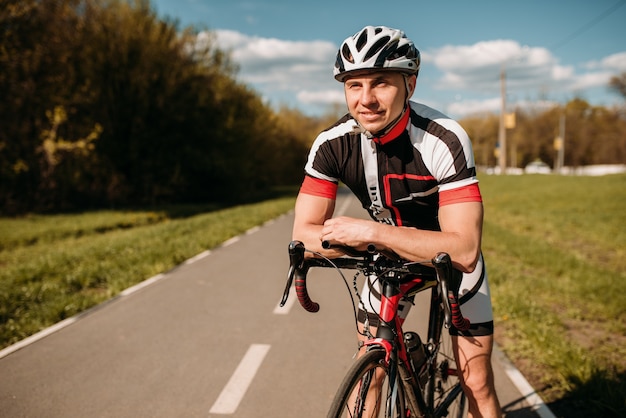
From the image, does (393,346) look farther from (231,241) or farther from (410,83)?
(231,241)

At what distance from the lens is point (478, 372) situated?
7.48ft

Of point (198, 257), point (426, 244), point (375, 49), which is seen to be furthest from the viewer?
point (198, 257)

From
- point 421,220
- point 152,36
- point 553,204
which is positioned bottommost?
point 553,204

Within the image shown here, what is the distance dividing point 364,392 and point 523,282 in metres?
5.73

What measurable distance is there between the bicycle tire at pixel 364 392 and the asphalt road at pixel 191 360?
1454mm

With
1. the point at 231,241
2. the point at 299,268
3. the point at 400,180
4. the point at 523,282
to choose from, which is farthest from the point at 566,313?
the point at 231,241

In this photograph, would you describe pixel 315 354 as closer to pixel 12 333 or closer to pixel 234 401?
pixel 234 401

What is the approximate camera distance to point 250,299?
20.3 feet

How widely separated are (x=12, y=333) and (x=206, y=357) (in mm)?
2249

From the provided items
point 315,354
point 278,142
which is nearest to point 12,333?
point 315,354

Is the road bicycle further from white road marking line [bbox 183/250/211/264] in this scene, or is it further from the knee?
white road marking line [bbox 183/250/211/264]

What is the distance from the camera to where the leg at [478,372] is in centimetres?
226

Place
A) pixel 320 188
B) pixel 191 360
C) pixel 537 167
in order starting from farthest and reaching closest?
pixel 537 167 → pixel 191 360 → pixel 320 188

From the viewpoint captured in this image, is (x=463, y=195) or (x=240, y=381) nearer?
(x=463, y=195)
